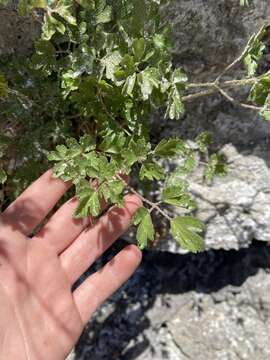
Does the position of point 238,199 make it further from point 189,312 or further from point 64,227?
point 64,227

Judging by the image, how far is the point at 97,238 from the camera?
227cm

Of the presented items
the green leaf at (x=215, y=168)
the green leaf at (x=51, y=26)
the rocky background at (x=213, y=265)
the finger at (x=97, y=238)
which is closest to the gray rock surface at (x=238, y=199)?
the rocky background at (x=213, y=265)

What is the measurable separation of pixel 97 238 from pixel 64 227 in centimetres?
15

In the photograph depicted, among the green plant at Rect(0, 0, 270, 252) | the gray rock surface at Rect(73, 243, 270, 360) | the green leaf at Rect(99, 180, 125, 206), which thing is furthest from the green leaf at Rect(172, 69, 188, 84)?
the gray rock surface at Rect(73, 243, 270, 360)

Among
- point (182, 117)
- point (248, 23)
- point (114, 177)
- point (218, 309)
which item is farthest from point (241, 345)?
point (248, 23)

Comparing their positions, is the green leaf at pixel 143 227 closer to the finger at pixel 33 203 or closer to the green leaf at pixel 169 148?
the green leaf at pixel 169 148

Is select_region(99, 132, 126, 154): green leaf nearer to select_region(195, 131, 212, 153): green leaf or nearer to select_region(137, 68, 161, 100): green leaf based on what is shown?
select_region(137, 68, 161, 100): green leaf

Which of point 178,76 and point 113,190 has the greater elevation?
point 178,76

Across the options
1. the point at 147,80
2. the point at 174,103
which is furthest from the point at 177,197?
the point at 147,80

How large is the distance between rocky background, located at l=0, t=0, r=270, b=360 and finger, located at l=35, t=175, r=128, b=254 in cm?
67

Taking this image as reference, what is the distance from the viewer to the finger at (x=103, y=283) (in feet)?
7.65

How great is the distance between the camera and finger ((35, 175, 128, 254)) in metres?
2.23

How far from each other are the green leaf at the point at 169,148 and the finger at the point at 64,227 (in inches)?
9.7

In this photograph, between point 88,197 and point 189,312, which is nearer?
point 88,197
